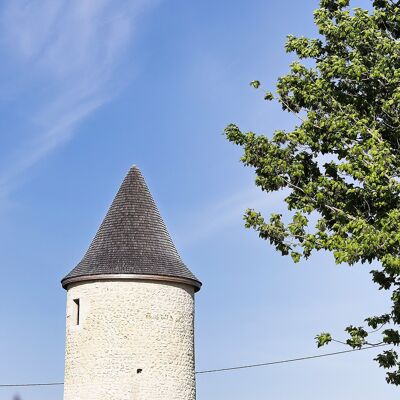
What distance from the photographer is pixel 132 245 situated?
90.0 ft

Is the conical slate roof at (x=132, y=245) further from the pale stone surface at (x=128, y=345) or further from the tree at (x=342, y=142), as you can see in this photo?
the tree at (x=342, y=142)

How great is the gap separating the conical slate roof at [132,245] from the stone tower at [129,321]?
0.11ft

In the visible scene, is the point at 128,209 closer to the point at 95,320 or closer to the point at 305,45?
the point at 95,320

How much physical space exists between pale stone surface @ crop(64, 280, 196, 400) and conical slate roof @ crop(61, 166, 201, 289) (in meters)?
0.40

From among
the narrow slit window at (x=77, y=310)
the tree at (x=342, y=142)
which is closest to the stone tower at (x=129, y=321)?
the narrow slit window at (x=77, y=310)

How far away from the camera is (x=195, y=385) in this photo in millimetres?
27406

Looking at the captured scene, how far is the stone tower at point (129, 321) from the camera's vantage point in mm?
25953

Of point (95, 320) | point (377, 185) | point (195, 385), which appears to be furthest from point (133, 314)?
point (377, 185)

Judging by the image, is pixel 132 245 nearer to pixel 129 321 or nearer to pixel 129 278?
pixel 129 278

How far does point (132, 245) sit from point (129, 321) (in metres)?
2.60

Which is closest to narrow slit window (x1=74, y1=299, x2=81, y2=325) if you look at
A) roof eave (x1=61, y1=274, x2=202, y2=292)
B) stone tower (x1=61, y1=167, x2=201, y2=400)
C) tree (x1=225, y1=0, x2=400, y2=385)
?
stone tower (x1=61, y1=167, x2=201, y2=400)

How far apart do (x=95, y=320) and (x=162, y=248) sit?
3358mm

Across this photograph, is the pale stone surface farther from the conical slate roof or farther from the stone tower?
the conical slate roof

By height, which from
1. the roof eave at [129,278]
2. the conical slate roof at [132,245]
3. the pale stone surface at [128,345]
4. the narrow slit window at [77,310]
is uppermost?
the conical slate roof at [132,245]
